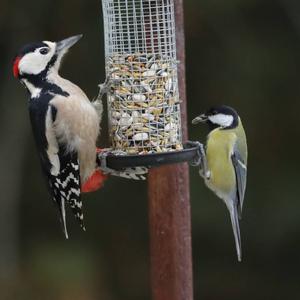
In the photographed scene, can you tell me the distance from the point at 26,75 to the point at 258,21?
258 centimetres

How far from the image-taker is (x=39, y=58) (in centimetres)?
489

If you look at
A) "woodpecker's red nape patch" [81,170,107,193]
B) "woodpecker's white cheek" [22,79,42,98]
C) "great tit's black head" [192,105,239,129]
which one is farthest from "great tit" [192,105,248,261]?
"woodpecker's white cheek" [22,79,42,98]

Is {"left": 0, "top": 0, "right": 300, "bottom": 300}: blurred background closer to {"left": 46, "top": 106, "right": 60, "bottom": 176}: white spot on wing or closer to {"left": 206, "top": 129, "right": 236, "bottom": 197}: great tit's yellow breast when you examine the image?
{"left": 206, "top": 129, "right": 236, "bottom": 197}: great tit's yellow breast

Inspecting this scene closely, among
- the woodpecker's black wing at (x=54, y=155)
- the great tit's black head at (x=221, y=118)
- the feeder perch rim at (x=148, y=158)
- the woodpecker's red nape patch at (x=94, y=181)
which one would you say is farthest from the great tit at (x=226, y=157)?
the woodpecker's black wing at (x=54, y=155)

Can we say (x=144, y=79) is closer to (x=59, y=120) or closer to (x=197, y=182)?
(x=59, y=120)

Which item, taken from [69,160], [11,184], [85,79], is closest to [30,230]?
[11,184]

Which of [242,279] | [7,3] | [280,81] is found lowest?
[242,279]

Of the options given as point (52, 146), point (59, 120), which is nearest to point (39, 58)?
point (59, 120)

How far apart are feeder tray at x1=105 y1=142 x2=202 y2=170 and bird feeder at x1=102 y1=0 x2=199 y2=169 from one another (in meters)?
0.03

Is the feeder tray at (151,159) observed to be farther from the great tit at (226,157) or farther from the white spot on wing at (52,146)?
the great tit at (226,157)

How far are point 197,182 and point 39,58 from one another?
259 centimetres

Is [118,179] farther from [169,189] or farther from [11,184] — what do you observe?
[169,189]

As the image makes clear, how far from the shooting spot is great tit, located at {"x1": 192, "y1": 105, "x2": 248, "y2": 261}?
5.20 m

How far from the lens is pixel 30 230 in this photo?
298 inches
